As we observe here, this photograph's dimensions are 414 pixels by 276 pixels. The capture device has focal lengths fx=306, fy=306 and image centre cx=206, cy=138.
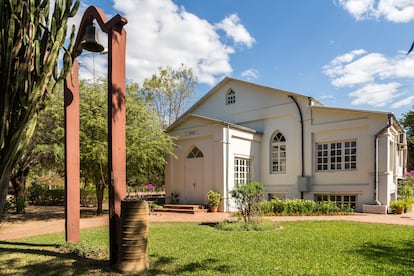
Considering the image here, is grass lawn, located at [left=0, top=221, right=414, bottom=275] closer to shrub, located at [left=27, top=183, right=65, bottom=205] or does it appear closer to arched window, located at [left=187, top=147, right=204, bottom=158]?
arched window, located at [left=187, top=147, right=204, bottom=158]

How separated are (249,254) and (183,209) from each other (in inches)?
404

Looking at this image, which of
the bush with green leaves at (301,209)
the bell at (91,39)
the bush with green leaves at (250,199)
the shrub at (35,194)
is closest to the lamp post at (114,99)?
the bell at (91,39)

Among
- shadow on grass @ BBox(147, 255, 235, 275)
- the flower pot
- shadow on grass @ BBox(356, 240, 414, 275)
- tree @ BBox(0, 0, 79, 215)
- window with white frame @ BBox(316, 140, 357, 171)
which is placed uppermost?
tree @ BBox(0, 0, 79, 215)

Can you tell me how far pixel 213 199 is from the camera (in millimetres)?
15922

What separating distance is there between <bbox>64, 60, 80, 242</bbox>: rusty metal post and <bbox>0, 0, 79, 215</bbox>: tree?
8.81 ft

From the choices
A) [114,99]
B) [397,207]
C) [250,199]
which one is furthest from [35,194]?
[397,207]

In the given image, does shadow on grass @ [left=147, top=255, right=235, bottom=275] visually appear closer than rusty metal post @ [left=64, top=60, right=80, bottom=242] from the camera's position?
Yes

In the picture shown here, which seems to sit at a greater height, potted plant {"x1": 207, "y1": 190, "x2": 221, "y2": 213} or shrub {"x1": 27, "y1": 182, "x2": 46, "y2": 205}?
potted plant {"x1": 207, "y1": 190, "x2": 221, "y2": 213}

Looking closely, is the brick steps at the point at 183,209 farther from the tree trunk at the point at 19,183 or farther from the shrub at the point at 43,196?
the shrub at the point at 43,196

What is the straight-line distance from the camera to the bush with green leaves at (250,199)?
1063 cm

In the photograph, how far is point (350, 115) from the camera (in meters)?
15.9

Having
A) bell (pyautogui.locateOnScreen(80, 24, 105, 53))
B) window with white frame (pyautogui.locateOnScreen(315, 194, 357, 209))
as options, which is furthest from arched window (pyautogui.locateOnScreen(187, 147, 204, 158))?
bell (pyautogui.locateOnScreen(80, 24, 105, 53))

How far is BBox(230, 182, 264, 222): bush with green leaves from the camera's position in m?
10.6

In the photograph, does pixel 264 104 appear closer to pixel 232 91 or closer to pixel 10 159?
pixel 232 91
